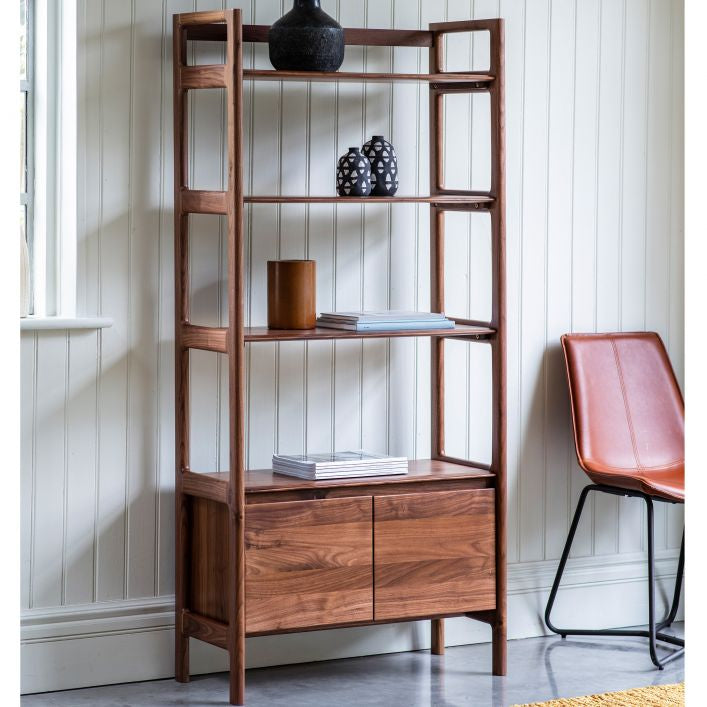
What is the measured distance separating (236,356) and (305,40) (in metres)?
0.86

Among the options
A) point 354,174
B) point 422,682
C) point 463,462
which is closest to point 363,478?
point 463,462

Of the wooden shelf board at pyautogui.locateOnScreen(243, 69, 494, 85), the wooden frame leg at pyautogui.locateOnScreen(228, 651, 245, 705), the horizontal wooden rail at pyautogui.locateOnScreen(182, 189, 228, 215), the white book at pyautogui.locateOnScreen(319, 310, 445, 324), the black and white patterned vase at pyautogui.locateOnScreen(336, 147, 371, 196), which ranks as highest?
the wooden shelf board at pyautogui.locateOnScreen(243, 69, 494, 85)

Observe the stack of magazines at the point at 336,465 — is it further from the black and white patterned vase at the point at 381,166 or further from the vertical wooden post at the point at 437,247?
the black and white patterned vase at the point at 381,166

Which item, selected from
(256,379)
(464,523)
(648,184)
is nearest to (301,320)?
(256,379)

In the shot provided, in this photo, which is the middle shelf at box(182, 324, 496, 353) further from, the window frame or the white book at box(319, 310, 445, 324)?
the window frame

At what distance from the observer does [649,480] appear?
3137mm

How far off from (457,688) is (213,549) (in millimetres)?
792

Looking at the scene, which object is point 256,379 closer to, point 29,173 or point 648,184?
point 29,173

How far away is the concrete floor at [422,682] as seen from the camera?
2859 mm

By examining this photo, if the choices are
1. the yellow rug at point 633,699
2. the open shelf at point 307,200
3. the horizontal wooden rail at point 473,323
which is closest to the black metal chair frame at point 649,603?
the yellow rug at point 633,699

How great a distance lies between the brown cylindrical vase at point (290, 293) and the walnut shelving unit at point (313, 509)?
0.27ft

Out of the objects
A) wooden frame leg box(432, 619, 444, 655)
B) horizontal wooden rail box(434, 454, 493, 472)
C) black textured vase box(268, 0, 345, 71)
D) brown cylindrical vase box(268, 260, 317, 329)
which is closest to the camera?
black textured vase box(268, 0, 345, 71)

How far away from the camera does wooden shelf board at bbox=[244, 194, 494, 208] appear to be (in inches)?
110

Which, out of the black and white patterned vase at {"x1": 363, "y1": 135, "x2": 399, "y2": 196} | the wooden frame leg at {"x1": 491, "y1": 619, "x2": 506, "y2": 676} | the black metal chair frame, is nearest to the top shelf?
the black and white patterned vase at {"x1": 363, "y1": 135, "x2": 399, "y2": 196}
